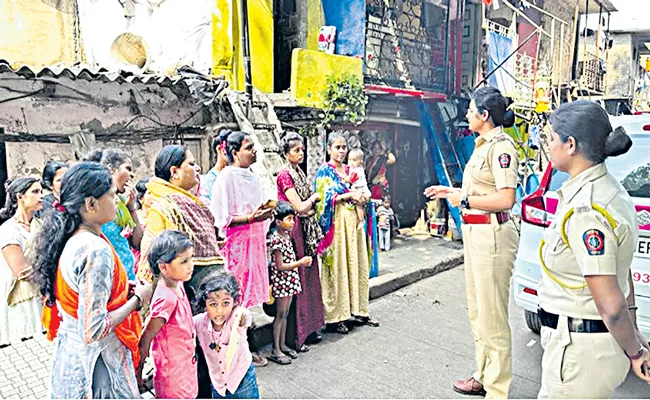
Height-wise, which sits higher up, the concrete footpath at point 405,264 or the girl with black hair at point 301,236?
the girl with black hair at point 301,236

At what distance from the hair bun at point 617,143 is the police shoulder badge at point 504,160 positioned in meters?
1.15

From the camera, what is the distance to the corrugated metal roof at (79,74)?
4.72 meters

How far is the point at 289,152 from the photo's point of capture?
4.46m

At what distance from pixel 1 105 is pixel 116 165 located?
2.94 meters

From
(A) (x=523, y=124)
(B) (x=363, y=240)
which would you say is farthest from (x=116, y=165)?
(A) (x=523, y=124)

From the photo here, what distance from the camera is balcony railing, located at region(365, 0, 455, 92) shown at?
9.25 metres

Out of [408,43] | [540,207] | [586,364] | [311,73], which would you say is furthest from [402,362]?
[408,43]

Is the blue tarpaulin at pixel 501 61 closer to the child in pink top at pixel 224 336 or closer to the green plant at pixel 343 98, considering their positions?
the green plant at pixel 343 98

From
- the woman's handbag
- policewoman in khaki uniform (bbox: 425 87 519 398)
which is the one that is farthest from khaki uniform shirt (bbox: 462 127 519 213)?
the woman's handbag

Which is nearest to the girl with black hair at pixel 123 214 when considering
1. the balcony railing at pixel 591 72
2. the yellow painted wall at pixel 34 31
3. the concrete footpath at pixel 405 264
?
the concrete footpath at pixel 405 264

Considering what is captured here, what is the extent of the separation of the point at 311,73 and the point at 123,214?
432cm

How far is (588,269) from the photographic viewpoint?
1.96 meters

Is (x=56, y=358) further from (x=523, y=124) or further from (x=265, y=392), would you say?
(x=523, y=124)

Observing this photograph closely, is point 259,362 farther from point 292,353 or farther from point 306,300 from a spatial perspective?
point 306,300
